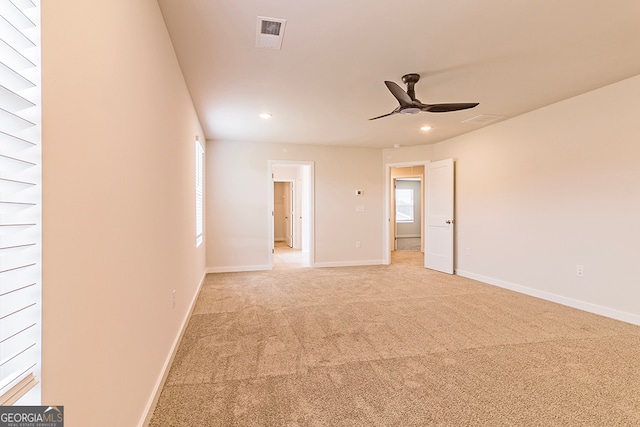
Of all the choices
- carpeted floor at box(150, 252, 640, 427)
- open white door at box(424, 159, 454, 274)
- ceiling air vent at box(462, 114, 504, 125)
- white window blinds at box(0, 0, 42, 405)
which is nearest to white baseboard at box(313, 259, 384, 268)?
open white door at box(424, 159, 454, 274)

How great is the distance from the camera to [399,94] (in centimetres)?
276

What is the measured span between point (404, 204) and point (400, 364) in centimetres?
867

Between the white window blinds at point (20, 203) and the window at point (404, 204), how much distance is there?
10206 millimetres

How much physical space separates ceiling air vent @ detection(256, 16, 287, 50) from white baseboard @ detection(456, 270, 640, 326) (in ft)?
13.7

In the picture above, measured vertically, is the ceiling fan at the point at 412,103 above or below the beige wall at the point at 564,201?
above

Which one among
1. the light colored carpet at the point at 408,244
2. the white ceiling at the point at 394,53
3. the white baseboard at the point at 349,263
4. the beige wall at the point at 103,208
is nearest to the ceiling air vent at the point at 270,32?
the white ceiling at the point at 394,53

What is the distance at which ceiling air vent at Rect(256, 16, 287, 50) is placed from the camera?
2.10m

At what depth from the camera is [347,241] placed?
6219 millimetres

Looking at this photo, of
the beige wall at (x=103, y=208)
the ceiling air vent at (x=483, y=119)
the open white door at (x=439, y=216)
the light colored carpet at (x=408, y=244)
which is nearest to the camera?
the beige wall at (x=103, y=208)

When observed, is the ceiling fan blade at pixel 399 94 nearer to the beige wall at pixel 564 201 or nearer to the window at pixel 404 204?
the beige wall at pixel 564 201

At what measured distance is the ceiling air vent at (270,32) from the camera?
2.10 metres

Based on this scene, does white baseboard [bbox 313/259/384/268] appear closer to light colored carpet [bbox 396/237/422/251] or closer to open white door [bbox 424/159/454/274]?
open white door [bbox 424/159/454/274]

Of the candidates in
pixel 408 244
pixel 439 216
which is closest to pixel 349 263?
pixel 439 216

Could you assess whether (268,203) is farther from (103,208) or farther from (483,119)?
(103,208)
